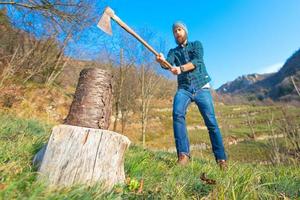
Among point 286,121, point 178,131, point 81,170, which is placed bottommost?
point 81,170

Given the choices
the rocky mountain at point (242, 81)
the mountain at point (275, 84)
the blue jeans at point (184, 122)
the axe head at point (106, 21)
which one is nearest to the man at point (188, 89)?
the blue jeans at point (184, 122)

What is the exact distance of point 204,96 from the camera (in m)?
4.42

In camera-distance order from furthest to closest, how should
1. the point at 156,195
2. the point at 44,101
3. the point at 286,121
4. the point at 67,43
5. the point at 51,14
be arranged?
the point at 67,43 → the point at 44,101 → the point at 51,14 → the point at 286,121 → the point at 156,195

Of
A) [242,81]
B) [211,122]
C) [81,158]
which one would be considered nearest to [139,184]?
[81,158]

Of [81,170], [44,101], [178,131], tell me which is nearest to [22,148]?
[81,170]

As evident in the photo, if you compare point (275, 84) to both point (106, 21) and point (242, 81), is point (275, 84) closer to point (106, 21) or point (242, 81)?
point (242, 81)

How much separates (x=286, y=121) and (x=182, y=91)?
12.3 feet

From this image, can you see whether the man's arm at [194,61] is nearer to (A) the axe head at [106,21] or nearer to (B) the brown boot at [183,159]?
(A) the axe head at [106,21]

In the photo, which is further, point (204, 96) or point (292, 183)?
point (204, 96)

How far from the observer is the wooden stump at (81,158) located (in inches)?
84.8

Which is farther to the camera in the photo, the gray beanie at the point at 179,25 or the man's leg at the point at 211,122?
the gray beanie at the point at 179,25

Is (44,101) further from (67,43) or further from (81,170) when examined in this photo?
(81,170)

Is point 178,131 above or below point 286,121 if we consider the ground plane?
below

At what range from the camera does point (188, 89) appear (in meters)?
4.44
